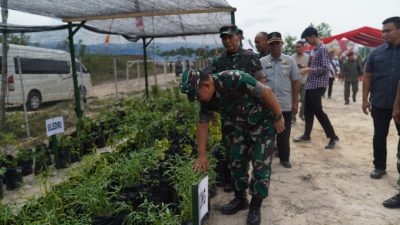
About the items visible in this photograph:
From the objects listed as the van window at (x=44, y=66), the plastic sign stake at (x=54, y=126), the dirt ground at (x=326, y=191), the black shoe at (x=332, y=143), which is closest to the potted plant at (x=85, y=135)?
the plastic sign stake at (x=54, y=126)

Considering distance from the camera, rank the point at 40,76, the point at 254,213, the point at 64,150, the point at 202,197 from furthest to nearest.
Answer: the point at 40,76 < the point at 64,150 < the point at 254,213 < the point at 202,197

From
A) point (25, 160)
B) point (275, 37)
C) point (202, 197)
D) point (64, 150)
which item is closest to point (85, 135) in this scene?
point (64, 150)

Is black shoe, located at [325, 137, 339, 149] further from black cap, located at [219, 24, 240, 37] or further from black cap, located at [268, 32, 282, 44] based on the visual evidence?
black cap, located at [219, 24, 240, 37]

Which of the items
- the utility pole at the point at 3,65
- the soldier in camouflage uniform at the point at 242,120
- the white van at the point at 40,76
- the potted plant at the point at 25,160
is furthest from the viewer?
the white van at the point at 40,76

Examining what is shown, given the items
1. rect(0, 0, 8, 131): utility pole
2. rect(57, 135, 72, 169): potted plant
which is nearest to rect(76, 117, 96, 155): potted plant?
rect(57, 135, 72, 169): potted plant

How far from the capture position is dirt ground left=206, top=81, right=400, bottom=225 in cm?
297

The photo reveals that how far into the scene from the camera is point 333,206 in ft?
10.5

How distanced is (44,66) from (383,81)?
10.7 m

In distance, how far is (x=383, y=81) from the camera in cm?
357

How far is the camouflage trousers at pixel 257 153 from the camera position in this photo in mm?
2709

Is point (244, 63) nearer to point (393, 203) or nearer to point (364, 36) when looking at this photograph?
point (393, 203)

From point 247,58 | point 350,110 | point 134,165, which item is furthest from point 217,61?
point 350,110

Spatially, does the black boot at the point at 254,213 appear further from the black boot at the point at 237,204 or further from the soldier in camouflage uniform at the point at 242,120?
the black boot at the point at 237,204

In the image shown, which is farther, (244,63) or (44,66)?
(44,66)
